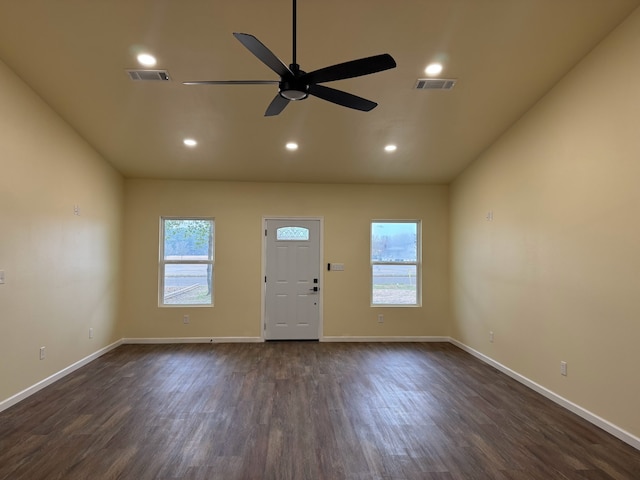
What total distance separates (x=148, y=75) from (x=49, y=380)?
3.35 metres

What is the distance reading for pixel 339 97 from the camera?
2.50 metres

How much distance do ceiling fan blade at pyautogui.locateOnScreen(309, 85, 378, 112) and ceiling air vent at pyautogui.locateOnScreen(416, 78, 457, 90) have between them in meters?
1.28

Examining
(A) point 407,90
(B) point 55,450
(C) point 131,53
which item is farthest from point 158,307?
(A) point 407,90

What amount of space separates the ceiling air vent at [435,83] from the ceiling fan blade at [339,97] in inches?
50.3

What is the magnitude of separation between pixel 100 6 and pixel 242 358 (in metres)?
4.12

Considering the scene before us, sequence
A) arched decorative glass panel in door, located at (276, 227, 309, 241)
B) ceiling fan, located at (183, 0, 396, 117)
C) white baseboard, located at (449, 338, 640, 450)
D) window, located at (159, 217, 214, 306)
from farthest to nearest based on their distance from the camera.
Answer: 1. arched decorative glass panel in door, located at (276, 227, 309, 241)
2. window, located at (159, 217, 214, 306)
3. white baseboard, located at (449, 338, 640, 450)
4. ceiling fan, located at (183, 0, 396, 117)

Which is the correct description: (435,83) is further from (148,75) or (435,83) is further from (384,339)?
(384,339)

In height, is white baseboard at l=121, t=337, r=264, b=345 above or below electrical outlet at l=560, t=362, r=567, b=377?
below

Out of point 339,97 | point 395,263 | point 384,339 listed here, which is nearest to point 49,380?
point 339,97

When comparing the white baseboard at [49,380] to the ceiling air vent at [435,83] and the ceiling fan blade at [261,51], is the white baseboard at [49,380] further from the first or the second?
the ceiling air vent at [435,83]

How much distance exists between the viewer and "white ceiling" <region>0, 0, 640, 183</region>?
2.78 metres

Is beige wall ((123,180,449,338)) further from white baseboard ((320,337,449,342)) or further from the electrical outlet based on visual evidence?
the electrical outlet

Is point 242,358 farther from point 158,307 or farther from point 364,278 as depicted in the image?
point 364,278

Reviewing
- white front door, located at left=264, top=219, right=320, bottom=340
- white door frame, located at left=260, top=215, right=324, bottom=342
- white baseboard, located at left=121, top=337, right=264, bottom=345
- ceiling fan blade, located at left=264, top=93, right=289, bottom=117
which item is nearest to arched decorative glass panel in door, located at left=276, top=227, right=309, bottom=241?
white front door, located at left=264, top=219, right=320, bottom=340
